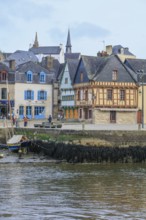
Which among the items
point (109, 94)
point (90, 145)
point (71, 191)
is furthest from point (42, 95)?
point (71, 191)

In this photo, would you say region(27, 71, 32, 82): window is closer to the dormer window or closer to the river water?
the dormer window

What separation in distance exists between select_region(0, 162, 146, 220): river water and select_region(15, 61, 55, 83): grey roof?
33.6m

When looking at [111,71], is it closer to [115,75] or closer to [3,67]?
[115,75]

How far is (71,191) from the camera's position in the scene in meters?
23.1

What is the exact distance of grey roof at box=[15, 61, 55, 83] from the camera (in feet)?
218

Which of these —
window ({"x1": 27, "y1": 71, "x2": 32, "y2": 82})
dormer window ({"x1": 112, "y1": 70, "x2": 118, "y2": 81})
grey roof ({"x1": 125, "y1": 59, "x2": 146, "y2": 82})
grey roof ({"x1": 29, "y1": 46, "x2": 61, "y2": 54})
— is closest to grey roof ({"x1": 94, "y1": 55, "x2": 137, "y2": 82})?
dormer window ({"x1": 112, "y1": 70, "x2": 118, "y2": 81})

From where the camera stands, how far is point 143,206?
63.7ft

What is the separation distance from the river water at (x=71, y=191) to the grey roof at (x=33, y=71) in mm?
33574

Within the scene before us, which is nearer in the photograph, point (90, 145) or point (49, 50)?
point (90, 145)

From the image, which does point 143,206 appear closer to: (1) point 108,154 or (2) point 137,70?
(1) point 108,154

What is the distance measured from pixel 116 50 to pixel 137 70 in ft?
147

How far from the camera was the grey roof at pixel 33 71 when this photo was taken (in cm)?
6650

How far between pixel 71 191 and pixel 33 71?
150 ft

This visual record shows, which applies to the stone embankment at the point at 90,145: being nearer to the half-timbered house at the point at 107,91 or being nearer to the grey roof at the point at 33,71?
the half-timbered house at the point at 107,91
